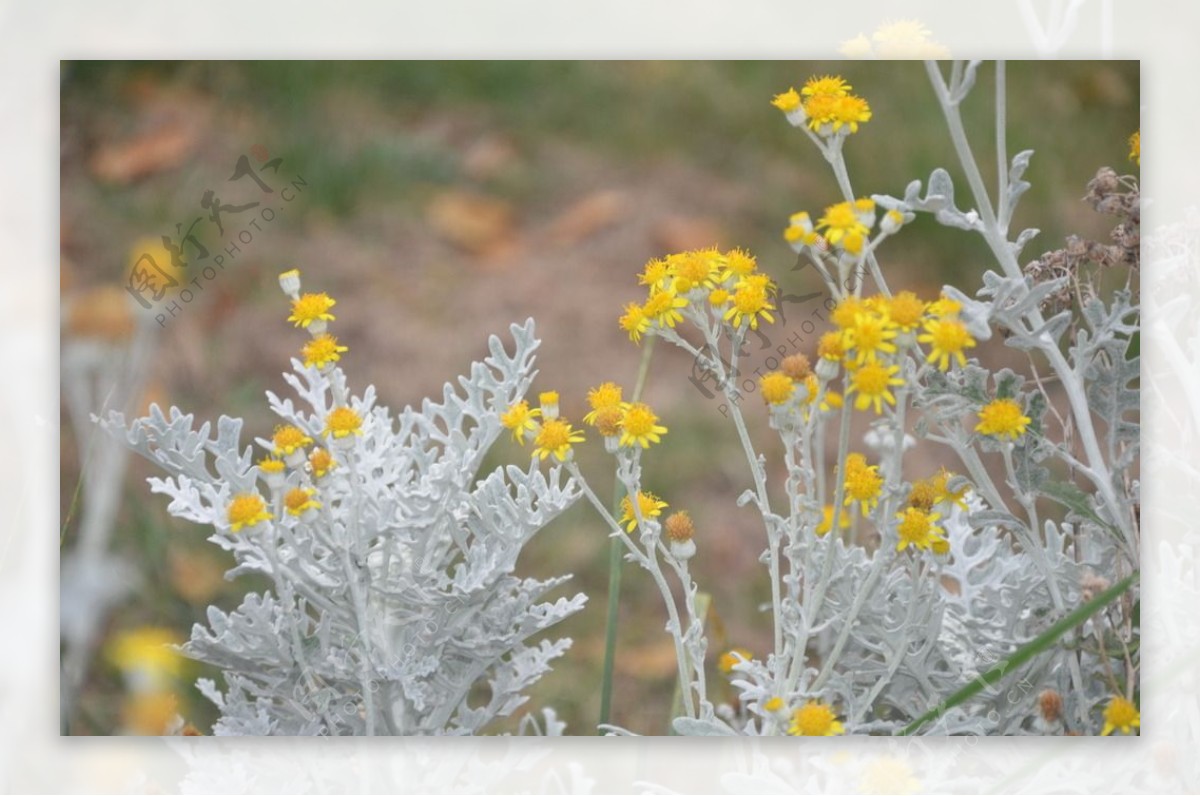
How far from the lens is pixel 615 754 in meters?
1.33

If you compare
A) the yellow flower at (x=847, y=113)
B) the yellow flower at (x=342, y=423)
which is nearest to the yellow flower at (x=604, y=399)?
the yellow flower at (x=342, y=423)

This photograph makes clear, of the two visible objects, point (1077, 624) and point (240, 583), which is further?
point (240, 583)

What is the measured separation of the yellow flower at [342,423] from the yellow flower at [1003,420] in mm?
565

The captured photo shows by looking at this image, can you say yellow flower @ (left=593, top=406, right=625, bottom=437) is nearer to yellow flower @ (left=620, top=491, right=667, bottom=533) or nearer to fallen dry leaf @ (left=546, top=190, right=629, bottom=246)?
yellow flower @ (left=620, top=491, right=667, bottom=533)

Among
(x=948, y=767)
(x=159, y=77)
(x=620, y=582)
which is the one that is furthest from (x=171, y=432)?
(x=948, y=767)

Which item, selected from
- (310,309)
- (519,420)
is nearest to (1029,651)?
(519,420)

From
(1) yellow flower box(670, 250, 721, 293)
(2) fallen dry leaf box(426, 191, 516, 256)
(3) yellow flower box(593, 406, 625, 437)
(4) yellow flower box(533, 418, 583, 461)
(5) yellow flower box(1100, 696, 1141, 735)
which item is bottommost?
(5) yellow flower box(1100, 696, 1141, 735)

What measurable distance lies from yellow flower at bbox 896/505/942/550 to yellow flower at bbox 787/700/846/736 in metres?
0.17

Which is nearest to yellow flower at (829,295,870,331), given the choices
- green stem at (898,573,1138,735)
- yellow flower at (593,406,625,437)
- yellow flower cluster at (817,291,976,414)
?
yellow flower cluster at (817,291,976,414)

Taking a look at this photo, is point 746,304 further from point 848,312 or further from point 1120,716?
point 1120,716

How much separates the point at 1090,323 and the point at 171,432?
852 millimetres

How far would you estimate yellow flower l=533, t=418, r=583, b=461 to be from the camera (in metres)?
1.22

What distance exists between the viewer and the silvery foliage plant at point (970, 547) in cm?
121

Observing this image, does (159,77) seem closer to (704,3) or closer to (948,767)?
(704,3)
